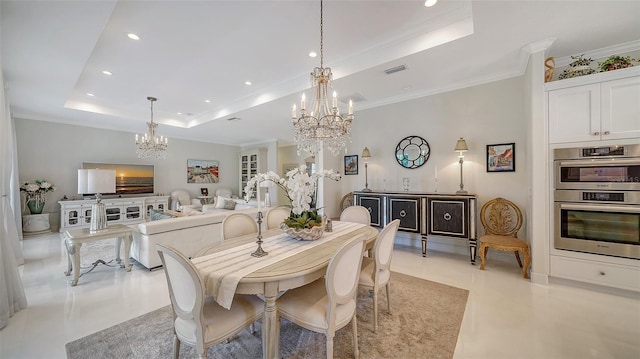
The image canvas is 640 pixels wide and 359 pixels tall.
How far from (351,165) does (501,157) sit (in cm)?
259

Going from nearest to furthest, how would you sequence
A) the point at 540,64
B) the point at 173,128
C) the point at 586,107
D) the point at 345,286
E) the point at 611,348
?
the point at 345,286
the point at 611,348
the point at 586,107
the point at 540,64
the point at 173,128

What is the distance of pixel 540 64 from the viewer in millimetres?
2762

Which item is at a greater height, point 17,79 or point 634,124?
point 17,79

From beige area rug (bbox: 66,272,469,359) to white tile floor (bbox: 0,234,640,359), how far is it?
0.12 metres

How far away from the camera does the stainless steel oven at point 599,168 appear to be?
7.81 ft

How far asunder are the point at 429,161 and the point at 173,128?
652 centimetres

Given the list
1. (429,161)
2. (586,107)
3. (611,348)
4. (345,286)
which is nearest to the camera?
(345,286)

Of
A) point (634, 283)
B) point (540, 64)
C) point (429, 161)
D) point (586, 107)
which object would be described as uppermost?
point (540, 64)

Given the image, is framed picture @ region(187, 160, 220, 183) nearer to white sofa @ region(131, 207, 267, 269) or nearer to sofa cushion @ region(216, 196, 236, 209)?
sofa cushion @ region(216, 196, 236, 209)

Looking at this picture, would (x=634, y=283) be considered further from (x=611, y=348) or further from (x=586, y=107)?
(x=586, y=107)

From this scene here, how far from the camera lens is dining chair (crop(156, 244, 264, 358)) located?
1.32m

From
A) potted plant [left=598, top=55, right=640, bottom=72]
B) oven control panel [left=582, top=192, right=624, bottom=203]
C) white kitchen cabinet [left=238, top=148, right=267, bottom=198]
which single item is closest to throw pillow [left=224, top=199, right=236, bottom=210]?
white kitchen cabinet [left=238, top=148, right=267, bottom=198]

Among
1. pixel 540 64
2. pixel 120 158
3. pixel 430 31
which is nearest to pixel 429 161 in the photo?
pixel 540 64

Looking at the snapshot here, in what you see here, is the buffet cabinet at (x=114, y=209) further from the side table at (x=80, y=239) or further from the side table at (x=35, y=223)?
the side table at (x=80, y=239)
